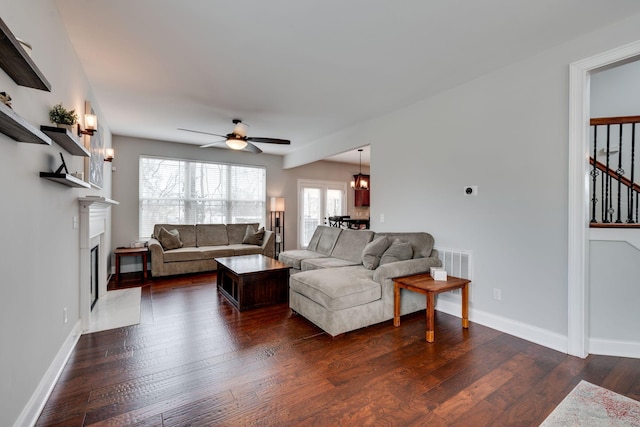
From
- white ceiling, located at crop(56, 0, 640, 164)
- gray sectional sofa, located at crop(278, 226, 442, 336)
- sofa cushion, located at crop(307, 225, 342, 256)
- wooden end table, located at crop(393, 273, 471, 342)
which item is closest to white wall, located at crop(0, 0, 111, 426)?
white ceiling, located at crop(56, 0, 640, 164)

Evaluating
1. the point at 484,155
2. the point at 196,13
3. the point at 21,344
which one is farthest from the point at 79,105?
the point at 484,155

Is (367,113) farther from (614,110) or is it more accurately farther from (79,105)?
(79,105)

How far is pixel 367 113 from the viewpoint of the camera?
175 inches

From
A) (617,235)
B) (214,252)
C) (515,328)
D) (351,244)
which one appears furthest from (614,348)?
(214,252)

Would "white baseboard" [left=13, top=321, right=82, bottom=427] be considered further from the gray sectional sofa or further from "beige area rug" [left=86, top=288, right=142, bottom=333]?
the gray sectional sofa

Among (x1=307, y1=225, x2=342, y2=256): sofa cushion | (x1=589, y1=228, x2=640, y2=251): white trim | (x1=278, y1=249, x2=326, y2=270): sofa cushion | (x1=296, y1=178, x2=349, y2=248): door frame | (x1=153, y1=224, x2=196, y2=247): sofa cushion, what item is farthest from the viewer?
(x1=296, y1=178, x2=349, y2=248): door frame

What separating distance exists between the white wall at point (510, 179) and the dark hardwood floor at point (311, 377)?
1.49 feet

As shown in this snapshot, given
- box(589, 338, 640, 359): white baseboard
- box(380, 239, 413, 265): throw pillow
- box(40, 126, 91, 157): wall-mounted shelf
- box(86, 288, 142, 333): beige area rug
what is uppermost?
box(40, 126, 91, 157): wall-mounted shelf

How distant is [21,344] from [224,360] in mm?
1273

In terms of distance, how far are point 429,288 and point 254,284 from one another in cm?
→ 210

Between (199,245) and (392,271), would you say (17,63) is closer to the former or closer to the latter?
(392,271)

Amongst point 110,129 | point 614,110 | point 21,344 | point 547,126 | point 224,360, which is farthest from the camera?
point 110,129

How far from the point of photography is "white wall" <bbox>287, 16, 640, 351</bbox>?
2646 mm

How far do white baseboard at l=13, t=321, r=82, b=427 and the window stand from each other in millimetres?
3900
